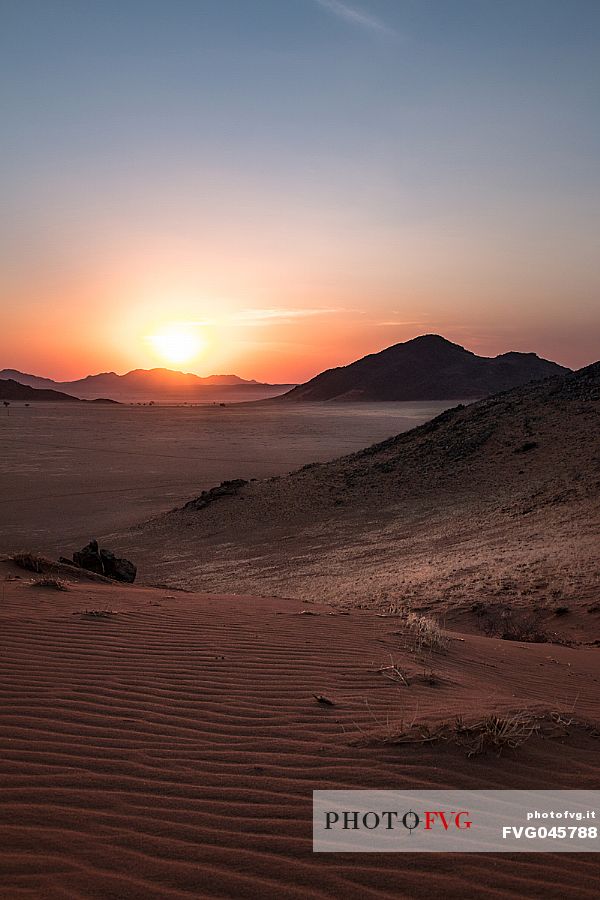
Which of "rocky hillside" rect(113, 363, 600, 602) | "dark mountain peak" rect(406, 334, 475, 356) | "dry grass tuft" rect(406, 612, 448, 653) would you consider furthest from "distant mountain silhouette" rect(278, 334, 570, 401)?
"dry grass tuft" rect(406, 612, 448, 653)

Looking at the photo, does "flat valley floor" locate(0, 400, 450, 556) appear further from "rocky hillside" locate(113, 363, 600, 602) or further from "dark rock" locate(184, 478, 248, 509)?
"rocky hillside" locate(113, 363, 600, 602)

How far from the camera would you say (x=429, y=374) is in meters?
172

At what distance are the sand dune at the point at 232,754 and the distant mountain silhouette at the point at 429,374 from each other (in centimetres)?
14760

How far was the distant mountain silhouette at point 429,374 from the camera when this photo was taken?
525 feet

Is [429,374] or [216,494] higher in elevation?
[429,374]

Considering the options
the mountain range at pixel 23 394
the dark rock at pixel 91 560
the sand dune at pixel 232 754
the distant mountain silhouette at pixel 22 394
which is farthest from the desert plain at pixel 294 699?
the distant mountain silhouette at pixel 22 394

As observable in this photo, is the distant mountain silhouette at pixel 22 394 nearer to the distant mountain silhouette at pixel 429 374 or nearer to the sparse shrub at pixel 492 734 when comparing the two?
the distant mountain silhouette at pixel 429 374

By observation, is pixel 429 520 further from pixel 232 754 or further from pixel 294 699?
pixel 232 754

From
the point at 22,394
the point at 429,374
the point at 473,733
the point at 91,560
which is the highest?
the point at 429,374

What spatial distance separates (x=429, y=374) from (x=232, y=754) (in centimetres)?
17307

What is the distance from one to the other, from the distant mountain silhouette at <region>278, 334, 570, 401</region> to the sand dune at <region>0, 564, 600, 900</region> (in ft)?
484

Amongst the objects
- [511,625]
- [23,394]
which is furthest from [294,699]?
[23,394]

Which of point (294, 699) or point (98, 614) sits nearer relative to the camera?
point (294, 699)

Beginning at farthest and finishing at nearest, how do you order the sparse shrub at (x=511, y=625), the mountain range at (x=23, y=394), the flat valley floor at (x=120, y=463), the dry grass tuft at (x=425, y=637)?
the mountain range at (x=23, y=394) < the flat valley floor at (x=120, y=463) < the sparse shrub at (x=511, y=625) < the dry grass tuft at (x=425, y=637)
